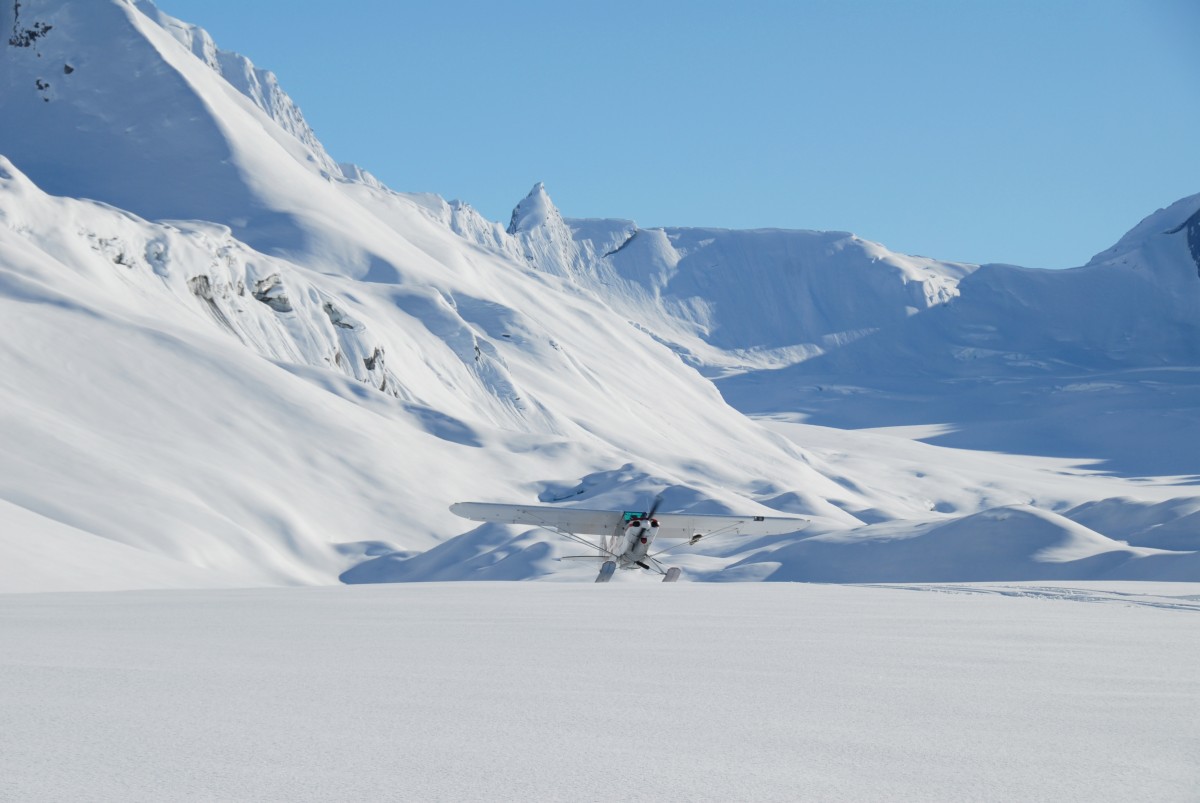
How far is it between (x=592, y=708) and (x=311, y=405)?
76.9 m

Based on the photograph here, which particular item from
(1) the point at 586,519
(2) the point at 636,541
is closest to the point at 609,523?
(1) the point at 586,519

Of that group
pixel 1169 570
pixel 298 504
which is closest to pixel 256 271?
pixel 298 504

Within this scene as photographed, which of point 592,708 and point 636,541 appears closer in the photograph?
point 592,708

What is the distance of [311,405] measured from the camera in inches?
3263

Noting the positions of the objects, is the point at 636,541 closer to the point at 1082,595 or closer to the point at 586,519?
the point at 586,519

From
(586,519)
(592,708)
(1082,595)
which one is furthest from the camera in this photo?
(586,519)

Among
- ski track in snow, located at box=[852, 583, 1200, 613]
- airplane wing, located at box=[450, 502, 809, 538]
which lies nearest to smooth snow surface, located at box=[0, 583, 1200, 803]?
ski track in snow, located at box=[852, 583, 1200, 613]

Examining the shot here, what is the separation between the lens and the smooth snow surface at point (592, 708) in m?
6.85

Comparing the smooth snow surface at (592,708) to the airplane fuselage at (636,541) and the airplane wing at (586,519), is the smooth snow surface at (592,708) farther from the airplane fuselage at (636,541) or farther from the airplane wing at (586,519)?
the airplane wing at (586,519)

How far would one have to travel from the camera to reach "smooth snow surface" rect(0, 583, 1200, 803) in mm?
6852

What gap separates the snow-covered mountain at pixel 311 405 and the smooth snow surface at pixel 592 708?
2479cm

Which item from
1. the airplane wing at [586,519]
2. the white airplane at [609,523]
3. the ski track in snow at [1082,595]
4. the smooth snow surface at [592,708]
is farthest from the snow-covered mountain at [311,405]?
the ski track in snow at [1082,595]

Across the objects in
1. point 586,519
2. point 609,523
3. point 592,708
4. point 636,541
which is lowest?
point 592,708

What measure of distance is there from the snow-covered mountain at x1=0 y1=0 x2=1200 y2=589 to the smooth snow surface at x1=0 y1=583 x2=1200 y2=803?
81.3 feet
